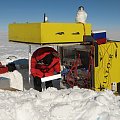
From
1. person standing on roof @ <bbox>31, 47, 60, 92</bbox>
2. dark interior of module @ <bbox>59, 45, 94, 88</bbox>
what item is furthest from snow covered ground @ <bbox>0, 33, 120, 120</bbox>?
dark interior of module @ <bbox>59, 45, 94, 88</bbox>

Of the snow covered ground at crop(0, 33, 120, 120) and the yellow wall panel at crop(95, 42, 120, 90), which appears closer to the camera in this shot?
the snow covered ground at crop(0, 33, 120, 120)

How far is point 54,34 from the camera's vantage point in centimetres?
725

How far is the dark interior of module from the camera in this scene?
7996 millimetres

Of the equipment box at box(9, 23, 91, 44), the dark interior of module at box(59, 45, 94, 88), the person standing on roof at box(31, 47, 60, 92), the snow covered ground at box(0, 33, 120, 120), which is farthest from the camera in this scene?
the dark interior of module at box(59, 45, 94, 88)

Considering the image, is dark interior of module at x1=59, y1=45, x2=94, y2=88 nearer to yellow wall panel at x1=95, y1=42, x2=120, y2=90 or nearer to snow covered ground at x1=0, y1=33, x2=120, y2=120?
yellow wall panel at x1=95, y1=42, x2=120, y2=90

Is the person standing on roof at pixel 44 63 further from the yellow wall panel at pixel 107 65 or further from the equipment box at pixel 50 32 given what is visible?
the yellow wall panel at pixel 107 65

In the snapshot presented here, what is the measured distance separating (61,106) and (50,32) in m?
2.20

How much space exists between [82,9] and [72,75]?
1948 millimetres

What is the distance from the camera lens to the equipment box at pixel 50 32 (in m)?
7.03

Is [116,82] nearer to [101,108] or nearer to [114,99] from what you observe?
[114,99]

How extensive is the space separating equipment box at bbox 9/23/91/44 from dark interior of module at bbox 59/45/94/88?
1.78 feet

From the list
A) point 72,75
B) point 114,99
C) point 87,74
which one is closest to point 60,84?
point 72,75

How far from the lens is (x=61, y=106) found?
563cm

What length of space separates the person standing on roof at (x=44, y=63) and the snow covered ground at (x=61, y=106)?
136 cm
